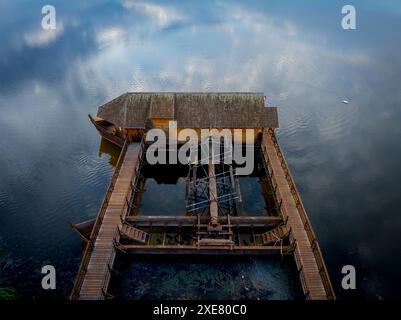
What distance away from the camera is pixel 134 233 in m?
30.5

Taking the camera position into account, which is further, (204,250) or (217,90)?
(217,90)

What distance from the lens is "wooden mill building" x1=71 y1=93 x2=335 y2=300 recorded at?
2700cm

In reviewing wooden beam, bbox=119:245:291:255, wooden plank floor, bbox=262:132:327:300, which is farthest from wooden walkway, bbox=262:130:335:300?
wooden beam, bbox=119:245:291:255

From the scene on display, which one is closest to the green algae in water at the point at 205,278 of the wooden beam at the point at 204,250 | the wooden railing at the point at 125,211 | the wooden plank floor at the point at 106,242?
the wooden beam at the point at 204,250

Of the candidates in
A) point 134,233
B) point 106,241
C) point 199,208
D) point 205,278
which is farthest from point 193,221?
point 106,241

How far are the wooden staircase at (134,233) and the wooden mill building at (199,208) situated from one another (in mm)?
98

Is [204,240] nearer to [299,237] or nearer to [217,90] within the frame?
[299,237]

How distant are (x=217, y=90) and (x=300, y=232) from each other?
38381 millimetres

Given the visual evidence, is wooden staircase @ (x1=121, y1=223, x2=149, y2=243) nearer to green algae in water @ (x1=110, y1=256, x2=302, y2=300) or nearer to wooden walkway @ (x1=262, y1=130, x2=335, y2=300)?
green algae in water @ (x1=110, y1=256, x2=302, y2=300)

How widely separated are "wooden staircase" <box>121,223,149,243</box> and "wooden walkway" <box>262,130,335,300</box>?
14.2 meters
